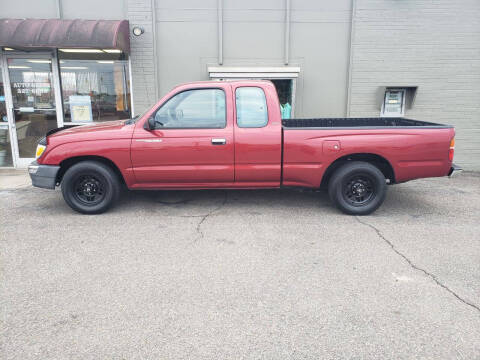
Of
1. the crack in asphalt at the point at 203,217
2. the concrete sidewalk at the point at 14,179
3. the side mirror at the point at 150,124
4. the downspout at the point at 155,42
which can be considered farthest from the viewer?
the downspout at the point at 155,42

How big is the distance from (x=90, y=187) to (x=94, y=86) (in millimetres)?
4126

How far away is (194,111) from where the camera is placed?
5.46m

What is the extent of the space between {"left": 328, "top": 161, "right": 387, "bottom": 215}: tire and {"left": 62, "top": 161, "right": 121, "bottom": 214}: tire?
3.16 metres

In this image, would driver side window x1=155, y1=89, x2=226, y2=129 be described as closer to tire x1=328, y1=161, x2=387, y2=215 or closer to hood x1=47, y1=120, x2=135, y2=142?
hood x1=47, y1=120, x2=135, y2=142

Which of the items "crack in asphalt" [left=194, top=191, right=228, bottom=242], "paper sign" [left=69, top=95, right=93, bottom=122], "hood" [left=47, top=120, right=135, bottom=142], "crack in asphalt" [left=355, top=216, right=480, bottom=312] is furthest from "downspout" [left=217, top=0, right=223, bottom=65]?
"crack in asphalt" [left=355, top=216, right=480, bottom=312]

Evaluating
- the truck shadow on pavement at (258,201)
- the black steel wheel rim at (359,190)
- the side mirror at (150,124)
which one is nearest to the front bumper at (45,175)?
the truck shadow on pavement at (258,201)

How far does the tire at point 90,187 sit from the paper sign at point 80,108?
154 inches

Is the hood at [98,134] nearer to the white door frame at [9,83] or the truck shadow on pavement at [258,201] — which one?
the truck shadow on pavement at [258,201]

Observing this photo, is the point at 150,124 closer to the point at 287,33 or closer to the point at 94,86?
the point at 94,86

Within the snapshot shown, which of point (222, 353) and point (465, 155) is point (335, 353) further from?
point (465, 155)

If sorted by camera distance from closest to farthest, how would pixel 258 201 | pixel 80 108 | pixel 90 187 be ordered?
pixel 90 187 → pixel 258 201 → pixel 80 108

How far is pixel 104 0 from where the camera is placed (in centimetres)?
843

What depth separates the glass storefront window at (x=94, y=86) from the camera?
28.5 ft

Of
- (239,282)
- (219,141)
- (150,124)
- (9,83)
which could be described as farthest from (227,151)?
(9,83)
